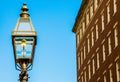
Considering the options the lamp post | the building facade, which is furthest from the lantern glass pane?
the building facade

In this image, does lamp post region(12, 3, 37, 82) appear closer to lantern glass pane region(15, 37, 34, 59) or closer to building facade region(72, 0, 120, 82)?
lantern glass pane region(15, 37, 34, 59)

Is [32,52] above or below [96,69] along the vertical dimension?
below

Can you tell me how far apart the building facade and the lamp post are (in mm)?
42088

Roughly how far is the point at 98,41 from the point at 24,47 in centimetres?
5348

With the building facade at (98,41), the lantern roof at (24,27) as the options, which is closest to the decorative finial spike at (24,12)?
the lantern roof at (24,27)

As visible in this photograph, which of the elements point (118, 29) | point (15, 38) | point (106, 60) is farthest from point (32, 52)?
point (106, 60)

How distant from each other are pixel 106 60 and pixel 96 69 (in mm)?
6178

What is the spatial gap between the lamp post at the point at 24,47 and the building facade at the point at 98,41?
138 feet

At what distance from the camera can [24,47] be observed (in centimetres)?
1580

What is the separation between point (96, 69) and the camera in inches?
2726

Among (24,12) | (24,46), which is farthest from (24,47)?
(24,12)

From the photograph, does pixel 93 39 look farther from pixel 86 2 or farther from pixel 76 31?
pixel 76 31

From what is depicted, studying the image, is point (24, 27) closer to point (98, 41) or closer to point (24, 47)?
point (24, 47)

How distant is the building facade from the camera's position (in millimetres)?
59875
